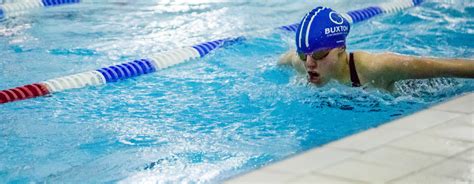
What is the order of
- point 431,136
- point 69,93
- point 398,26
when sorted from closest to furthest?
point 431,136 → point 69,93 → point 398,26

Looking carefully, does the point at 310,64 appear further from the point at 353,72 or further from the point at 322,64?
the point at 353,72

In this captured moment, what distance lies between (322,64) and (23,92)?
221 centimetres

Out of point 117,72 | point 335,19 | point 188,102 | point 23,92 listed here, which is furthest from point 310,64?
point 23,92

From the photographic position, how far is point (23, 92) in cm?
495

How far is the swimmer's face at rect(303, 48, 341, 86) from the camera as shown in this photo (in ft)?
13.8


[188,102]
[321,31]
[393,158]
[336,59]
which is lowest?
[188,102]

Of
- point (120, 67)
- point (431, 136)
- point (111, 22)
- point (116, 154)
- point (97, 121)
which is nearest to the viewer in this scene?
point (431, 136)

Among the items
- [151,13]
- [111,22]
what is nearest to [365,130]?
[111,22]

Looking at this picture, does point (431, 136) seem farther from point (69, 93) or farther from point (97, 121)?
point (69, 93)

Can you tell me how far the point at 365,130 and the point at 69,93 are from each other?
2.54 metres

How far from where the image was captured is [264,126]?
412 cm

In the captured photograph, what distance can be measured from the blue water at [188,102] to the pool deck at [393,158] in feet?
0.69

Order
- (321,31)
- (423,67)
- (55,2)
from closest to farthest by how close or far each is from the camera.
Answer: (423,67)
(321,31)
(55,2)

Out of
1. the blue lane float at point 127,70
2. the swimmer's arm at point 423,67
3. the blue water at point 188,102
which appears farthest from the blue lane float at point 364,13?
the swimmer's arm at point 423,67
